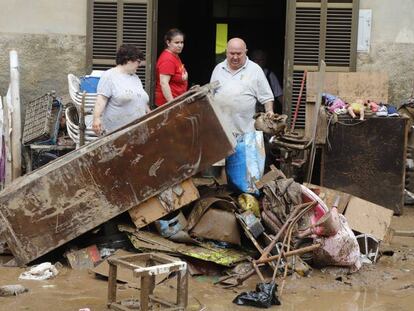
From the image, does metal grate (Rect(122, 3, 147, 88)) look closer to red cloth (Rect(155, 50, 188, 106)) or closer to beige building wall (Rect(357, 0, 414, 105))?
red cloth (Rect(155, 50, 188, 106))

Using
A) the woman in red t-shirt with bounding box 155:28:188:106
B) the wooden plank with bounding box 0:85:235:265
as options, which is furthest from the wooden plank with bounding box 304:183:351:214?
the woman in red t-shirt with bounding box 155:28:188:106

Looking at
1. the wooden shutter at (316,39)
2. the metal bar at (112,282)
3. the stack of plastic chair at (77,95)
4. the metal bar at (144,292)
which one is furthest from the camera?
the wooden shutter at (316,39)

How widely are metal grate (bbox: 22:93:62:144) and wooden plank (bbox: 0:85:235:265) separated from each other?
205 centimetres

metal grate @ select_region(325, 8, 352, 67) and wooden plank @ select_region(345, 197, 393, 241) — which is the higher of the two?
metal grate @ select_region(325, 8, 352, 67)

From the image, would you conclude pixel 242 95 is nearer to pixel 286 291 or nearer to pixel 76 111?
pixel 76 111

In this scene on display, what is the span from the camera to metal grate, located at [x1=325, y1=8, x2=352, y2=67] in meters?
8.35

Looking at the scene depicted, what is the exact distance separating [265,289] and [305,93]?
3.59 m

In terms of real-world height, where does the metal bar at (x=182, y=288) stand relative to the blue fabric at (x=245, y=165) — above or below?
below

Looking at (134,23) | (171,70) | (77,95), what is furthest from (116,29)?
(171,70)

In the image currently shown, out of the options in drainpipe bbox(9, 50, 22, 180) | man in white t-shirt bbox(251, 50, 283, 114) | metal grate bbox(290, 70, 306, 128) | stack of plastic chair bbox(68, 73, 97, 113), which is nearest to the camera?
stack of plastic chair bbox(68, 73, 97, 113)

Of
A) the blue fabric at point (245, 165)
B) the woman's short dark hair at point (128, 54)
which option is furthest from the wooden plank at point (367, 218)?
the woman's short dark hair at point (128, 54)

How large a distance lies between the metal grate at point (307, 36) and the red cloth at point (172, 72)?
4.99ft

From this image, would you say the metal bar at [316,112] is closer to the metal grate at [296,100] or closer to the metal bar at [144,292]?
the metal grate at [296,100]

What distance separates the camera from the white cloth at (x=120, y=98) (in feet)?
22.2
